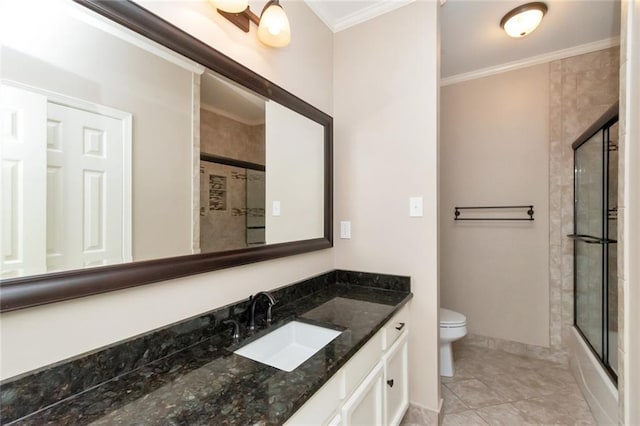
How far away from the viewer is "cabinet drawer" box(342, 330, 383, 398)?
1.06m

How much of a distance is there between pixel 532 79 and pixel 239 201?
2849 millimetres

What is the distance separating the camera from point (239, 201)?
1.35 meters

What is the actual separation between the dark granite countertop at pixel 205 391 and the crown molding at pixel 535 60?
2.78 m

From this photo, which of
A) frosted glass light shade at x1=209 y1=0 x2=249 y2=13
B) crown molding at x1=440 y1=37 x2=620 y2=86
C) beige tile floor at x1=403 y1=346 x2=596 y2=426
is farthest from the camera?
crown molding at x1=440 y1=37 x2=620 y2=86

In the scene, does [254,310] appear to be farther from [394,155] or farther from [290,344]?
[394,155]

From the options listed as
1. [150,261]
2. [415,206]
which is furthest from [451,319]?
[150,261]

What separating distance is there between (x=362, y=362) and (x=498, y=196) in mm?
2297

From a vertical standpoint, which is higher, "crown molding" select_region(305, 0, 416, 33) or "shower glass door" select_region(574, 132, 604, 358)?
"crown molding" select_region(305, 0, 416, 33)

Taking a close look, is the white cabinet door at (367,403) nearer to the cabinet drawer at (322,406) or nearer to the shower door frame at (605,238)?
the cabinet drawer at (322,406)

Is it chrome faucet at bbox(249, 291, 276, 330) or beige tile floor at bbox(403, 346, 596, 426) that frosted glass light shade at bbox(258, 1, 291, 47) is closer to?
chrome faucet at bbox(249, 291, 276, 330)

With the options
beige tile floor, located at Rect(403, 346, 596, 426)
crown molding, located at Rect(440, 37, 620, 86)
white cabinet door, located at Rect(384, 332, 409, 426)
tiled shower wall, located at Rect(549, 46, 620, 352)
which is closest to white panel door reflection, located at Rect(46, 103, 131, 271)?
white cabinet door, located at Rect(384, 332, 409, 426)

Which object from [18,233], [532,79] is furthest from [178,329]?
[532,79]

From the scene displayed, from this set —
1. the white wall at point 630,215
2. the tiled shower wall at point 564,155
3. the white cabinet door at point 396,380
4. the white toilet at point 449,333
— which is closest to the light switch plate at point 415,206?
the white cabinet door at point 396,380

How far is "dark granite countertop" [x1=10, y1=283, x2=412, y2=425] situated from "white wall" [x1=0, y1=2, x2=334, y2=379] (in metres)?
0.13
